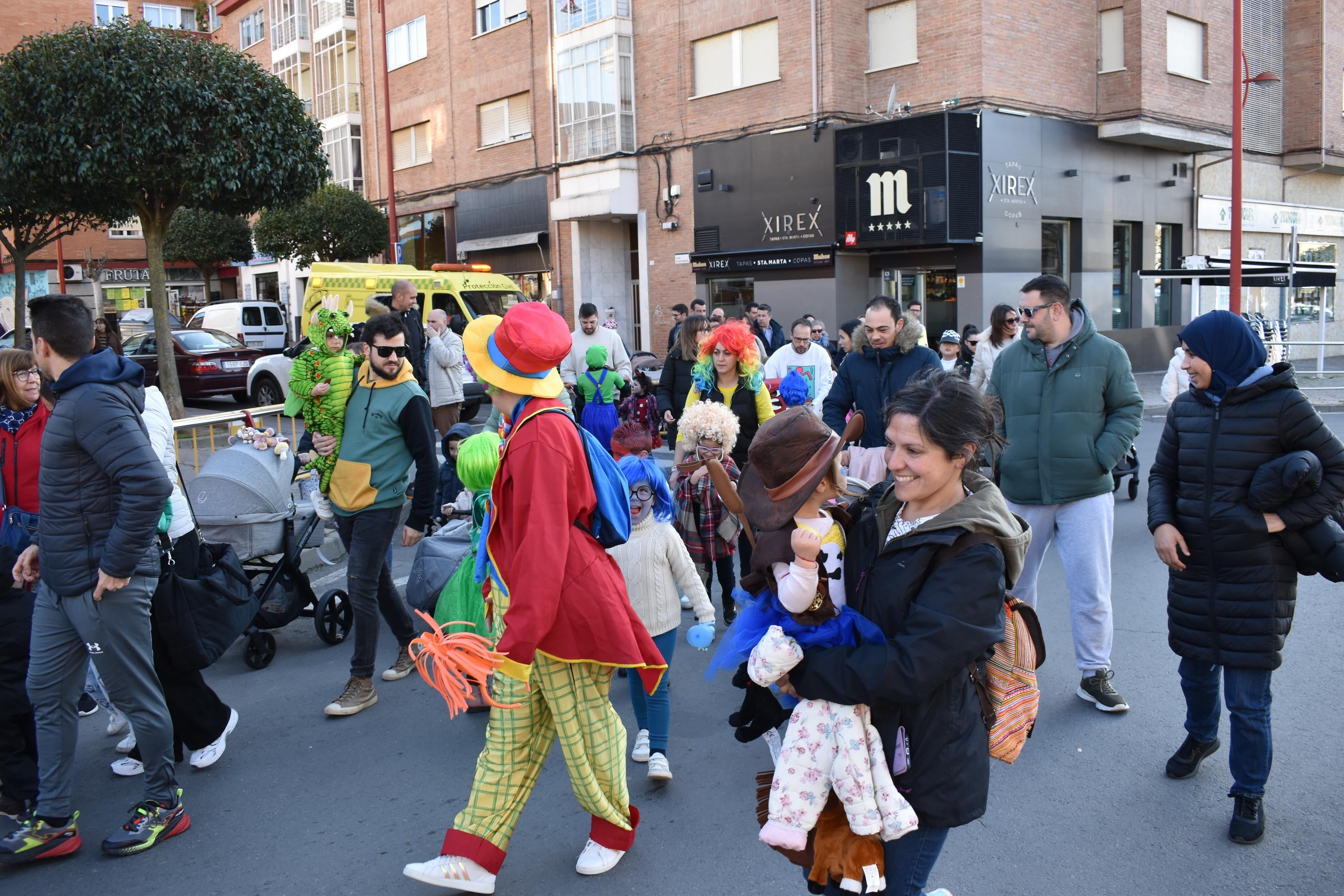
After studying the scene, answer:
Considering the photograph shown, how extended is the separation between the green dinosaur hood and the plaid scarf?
81.9 inches

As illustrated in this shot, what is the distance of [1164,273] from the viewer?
1755 centimetres

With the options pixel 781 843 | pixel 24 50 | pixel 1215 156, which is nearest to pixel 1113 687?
pixel 781 843

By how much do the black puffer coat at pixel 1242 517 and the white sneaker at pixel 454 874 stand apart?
2551mm

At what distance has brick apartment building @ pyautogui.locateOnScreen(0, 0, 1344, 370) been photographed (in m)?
19.7

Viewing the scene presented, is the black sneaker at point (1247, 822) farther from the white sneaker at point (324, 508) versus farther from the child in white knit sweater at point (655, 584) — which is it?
the white sneaker at point (324, 508)

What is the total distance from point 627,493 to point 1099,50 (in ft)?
71.5

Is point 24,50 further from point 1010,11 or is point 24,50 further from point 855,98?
point 1010,11

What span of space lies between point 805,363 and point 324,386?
4480 millimetres

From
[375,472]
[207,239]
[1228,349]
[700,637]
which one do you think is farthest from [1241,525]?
[207,239]

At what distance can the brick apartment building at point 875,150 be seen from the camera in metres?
19.7

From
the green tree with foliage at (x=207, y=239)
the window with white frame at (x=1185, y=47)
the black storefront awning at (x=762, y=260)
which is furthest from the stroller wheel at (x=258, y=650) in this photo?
the green tree with foliage at (x=207, y=239)

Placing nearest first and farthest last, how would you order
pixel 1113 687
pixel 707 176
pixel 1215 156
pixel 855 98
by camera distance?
pixel 1113 687 → pixel 855 98 → pixel 707 176 → pixel 1215 156

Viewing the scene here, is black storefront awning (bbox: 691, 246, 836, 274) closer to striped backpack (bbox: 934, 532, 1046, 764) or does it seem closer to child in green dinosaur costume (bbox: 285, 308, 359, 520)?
child in green dinosaur costume (bbox: 285, 308, 359, 520)

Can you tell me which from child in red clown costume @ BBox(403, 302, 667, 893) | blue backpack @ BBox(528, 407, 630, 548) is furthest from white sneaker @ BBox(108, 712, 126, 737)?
blue backpack @ BBox(528, 407, 630, 548)
